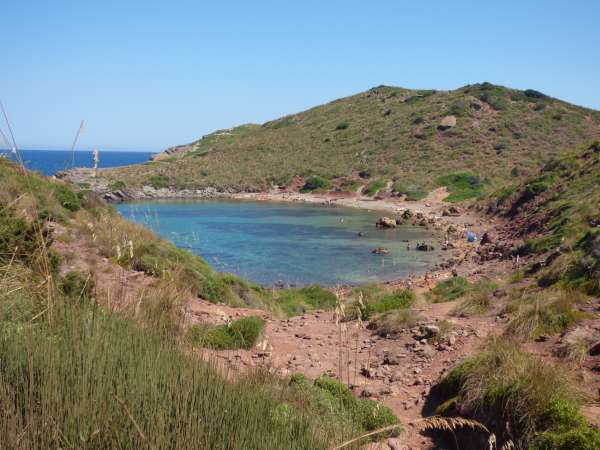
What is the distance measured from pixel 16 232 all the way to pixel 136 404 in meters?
6.13

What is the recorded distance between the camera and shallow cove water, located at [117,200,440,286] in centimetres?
2336

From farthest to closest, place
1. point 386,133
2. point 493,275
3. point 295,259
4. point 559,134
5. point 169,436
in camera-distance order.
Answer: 1. point 386,133
2. point 559,134
3. point 295,259
4. point 493,275
5. point 169,436

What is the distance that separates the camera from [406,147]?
63.5m

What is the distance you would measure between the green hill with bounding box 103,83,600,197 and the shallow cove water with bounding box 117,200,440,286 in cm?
1245

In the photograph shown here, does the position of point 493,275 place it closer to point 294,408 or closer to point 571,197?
point 571,197

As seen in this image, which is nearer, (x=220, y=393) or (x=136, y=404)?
(x=136, y=404)

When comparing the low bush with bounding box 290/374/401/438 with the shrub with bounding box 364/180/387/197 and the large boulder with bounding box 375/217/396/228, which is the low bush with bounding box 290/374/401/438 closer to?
the large boulder with bounding box 375/217/396/228

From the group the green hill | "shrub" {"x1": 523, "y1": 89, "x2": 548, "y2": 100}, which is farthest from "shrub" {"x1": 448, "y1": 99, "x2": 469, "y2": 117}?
"shrub" {"x1": 523, "y1": 89, "x2": 548, "y2": 100}

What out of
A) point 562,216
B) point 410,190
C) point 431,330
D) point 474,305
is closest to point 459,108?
point 410,190

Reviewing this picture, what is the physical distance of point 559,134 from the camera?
200 feet

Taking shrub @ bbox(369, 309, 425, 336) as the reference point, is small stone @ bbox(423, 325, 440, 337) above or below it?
above

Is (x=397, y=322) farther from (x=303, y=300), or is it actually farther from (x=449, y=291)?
(x=303, y=300)

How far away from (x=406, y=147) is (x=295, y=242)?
35849 mm

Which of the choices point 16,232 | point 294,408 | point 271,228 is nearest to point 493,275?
point 16,232
